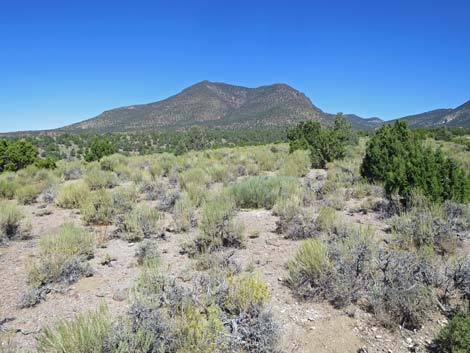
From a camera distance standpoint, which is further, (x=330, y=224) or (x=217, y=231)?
(x=330, y=224)

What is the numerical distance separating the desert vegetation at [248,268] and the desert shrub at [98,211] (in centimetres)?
4

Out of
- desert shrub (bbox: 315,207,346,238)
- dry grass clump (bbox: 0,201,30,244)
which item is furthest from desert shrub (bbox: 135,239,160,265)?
desert shrub (bbox: 315,207,346,238)

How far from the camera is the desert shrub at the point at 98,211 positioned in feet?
23.8

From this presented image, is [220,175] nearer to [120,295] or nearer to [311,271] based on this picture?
[311,271]

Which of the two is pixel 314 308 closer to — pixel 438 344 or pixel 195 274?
pixel 438 344

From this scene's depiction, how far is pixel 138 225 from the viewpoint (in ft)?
21.0

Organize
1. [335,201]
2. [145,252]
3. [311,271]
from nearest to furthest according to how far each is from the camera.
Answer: [311,271]
[145,252]
[335,201]

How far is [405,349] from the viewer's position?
3045 millimetres

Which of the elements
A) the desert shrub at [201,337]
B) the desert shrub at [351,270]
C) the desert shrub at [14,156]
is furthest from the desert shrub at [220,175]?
the desert shrub at [14,156]

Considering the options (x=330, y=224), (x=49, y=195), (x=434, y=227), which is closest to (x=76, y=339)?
(x=330, y=224)

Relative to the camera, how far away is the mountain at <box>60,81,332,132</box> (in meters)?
85.2

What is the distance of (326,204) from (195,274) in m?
4.54

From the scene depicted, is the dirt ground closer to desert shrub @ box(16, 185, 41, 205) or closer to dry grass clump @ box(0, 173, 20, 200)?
A: desert shrub @ box(16, 185, 41, 205)

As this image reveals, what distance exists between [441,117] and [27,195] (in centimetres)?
12405
